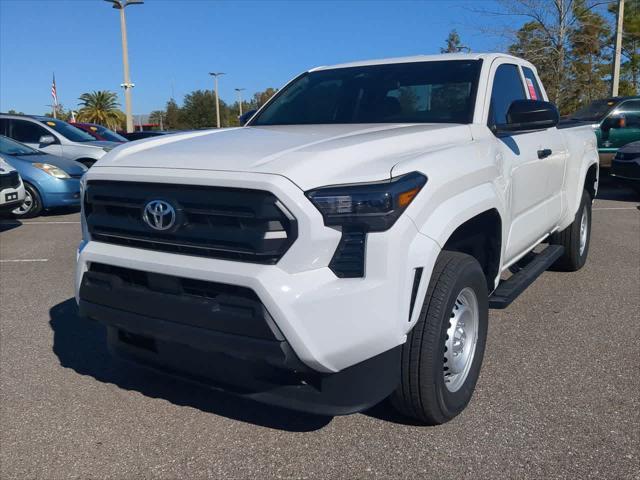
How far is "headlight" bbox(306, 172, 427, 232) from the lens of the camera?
2.42 metres

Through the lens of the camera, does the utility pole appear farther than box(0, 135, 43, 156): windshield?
Yes

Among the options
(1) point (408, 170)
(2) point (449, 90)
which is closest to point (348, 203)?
(1) point (408, 170)

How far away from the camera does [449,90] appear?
155 inches

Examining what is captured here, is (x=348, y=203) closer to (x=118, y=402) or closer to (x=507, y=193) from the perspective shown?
(x=507, y=193)

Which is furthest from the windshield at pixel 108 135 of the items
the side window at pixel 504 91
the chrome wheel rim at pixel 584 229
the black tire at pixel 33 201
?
the side window at pixel 504 91

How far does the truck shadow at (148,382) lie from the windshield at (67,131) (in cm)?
914

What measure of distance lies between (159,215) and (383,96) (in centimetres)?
201

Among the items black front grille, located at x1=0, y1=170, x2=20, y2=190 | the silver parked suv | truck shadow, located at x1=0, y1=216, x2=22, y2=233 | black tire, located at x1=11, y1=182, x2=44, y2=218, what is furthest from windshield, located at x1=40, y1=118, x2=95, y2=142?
black front grille, located at x1=0, y1=170, x2=20, y2=190

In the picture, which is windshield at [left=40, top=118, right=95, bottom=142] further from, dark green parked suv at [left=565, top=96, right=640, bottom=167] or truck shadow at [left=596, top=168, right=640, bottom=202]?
truck shadow at [left=596, top=168, right=640, bottom=202]

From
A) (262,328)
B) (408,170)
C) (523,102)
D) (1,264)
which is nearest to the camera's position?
(262,328)

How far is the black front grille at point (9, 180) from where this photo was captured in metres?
8.91

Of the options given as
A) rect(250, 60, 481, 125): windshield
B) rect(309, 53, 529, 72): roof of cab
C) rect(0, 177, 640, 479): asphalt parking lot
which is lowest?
rect(0, 177, 640, 479): asphalt parking lot

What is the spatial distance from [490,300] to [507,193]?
651 mm

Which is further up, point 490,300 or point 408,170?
point 408,170
